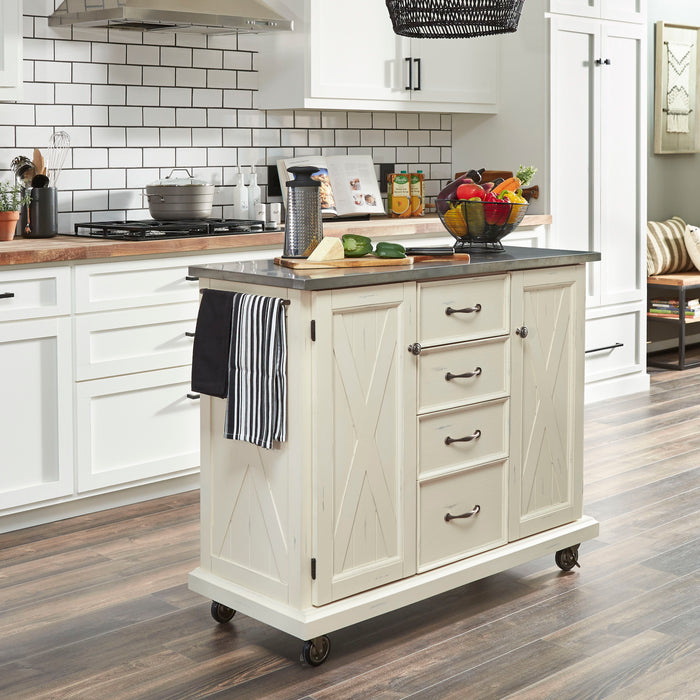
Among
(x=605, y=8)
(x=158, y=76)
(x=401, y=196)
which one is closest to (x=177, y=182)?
(x=158, y=76)

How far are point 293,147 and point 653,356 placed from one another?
307 cm

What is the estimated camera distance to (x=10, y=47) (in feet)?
11.9

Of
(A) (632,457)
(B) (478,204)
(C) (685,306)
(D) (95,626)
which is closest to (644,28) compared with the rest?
(C) (685,306)

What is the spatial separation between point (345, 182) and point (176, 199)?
1.14 metres

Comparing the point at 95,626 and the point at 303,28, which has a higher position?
the point at 303,28

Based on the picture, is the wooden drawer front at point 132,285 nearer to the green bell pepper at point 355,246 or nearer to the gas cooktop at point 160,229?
the gas cooktop at point 160,229

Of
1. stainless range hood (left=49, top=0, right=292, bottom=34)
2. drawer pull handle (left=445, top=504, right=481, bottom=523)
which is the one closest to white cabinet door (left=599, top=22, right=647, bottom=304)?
stainless range hood (left=49, top=0, right=292, bottom=34)

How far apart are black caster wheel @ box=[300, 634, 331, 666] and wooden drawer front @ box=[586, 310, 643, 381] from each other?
10.7 ft

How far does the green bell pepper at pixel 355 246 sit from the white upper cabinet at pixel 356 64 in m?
2.01

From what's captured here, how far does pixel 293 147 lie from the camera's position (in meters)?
4.99

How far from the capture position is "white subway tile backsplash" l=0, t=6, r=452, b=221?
4.05m

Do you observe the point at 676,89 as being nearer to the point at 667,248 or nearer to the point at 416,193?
the point at 667,248

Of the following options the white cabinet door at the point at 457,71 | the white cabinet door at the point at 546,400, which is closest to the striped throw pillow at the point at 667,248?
the white cabinet door at the point at 457,71

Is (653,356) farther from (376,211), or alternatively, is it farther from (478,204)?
(478,204)
